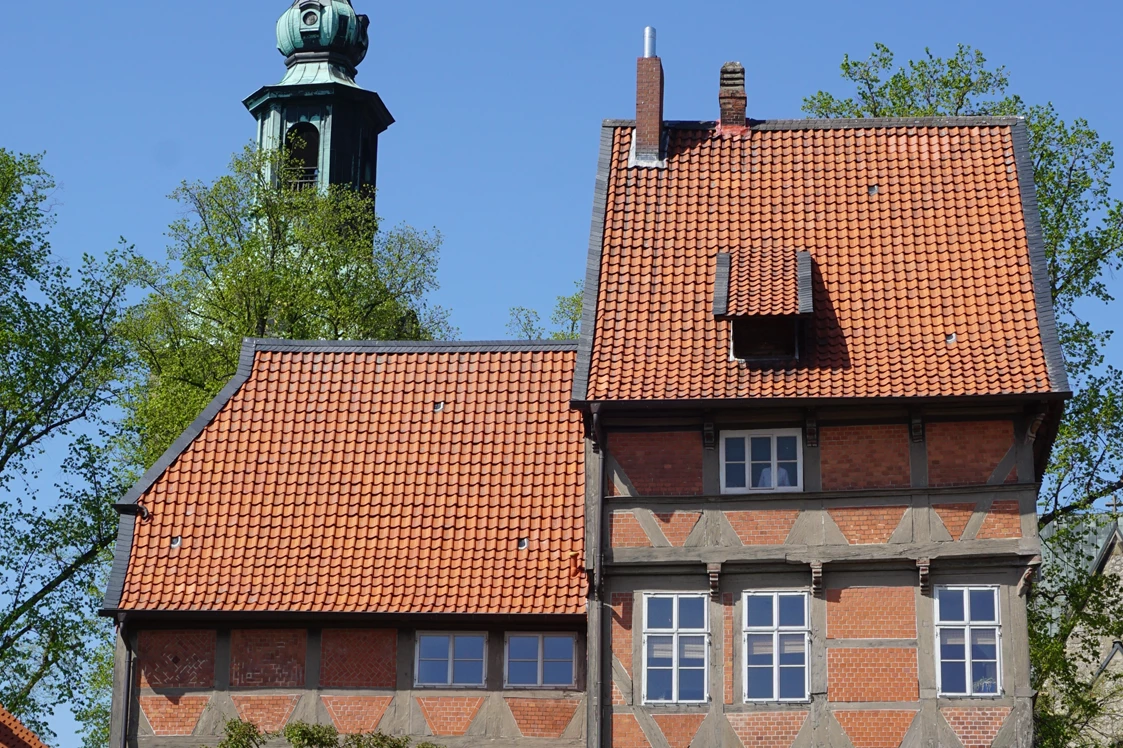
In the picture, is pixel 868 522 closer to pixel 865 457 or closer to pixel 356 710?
pixel 865 457

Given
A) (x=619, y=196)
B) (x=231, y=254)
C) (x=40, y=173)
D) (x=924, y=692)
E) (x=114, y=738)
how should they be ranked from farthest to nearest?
(x=231, y=254) < (x=40, y=173) < (x=619, y=196) < (x=114, y=738) < (x=924, y=692)

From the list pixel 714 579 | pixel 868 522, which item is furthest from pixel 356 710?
pixel 868 522

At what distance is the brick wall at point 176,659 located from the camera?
26922 millimetres

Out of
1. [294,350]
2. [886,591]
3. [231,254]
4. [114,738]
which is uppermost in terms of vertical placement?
[231,254]

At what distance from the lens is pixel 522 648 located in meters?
26.8

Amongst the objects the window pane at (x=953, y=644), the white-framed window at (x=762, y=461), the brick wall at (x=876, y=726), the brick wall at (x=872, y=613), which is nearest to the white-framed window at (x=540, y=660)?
the white-framed window at (x=762, y=461)

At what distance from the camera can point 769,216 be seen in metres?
28.2

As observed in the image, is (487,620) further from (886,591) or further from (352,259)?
(352,259)

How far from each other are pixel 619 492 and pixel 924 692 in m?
4.37

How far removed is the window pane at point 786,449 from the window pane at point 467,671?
463 centimetres

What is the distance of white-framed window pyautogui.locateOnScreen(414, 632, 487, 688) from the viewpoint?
26766 millimetres

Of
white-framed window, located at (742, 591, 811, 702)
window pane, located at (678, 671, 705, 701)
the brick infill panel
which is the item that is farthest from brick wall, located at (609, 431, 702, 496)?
the brick infill panel

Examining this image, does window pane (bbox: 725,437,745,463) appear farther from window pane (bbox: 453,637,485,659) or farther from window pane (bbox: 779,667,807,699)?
window pane (bbox: 453,637,485,659)

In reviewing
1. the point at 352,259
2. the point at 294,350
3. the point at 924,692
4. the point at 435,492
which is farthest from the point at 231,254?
the point at 924,692
